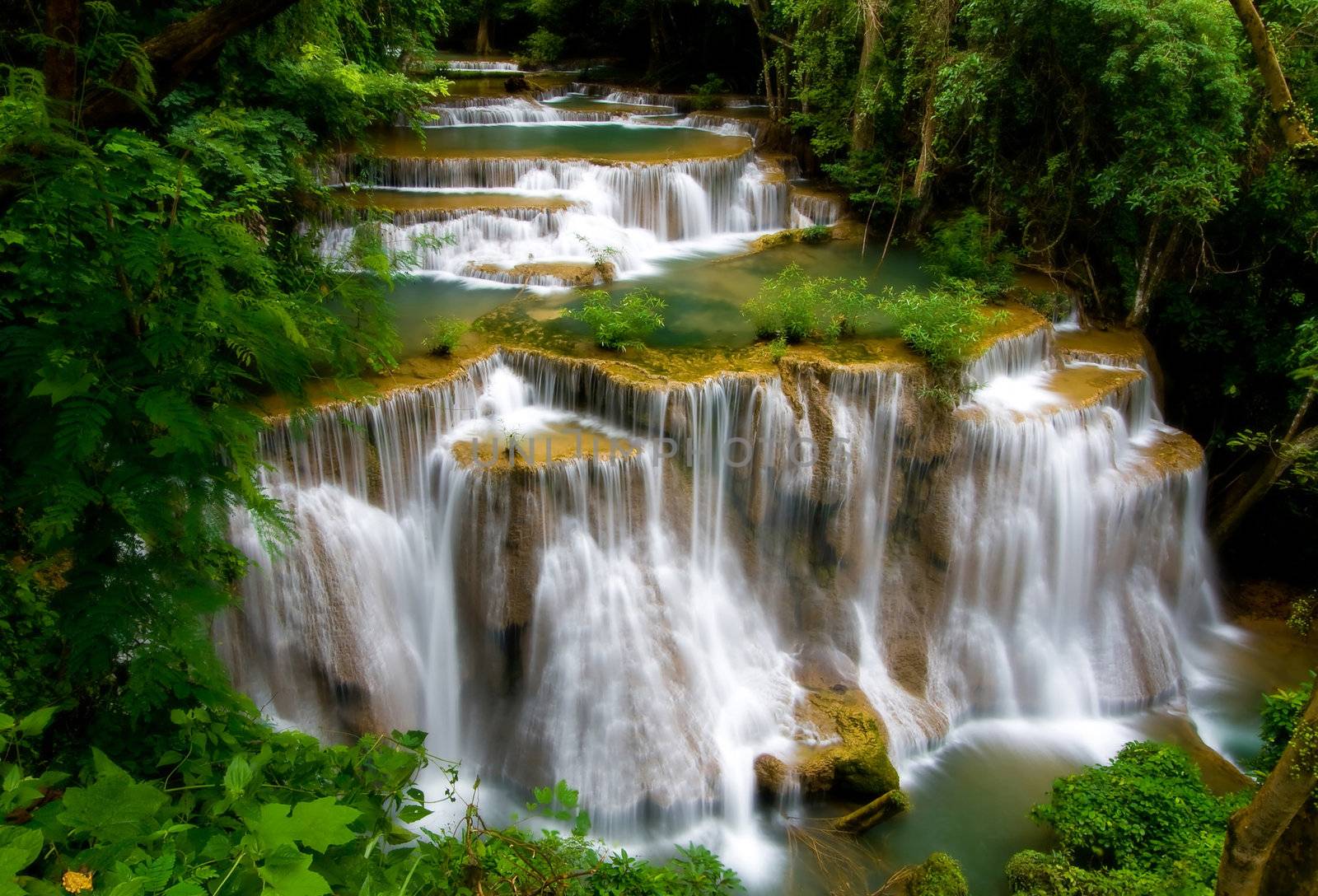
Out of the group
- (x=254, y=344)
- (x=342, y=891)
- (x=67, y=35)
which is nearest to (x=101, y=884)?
(x=342, y=891)

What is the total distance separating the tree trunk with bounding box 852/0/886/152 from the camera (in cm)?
1240

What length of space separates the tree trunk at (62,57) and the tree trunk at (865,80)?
37.6 ft

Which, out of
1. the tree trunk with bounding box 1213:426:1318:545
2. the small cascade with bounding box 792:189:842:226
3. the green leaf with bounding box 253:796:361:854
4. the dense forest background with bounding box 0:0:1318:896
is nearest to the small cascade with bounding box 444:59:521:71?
the dense forest background with bounding box 0:0:1318:896

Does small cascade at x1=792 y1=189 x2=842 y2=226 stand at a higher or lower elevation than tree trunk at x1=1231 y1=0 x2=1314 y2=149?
lower

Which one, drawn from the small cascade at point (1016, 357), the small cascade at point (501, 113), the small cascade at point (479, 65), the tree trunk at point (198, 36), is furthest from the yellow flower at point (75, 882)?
the small cascade at point (479, 65)

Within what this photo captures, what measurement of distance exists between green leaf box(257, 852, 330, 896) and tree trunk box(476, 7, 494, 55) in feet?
93.2

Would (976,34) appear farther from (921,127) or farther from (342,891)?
(342,891)

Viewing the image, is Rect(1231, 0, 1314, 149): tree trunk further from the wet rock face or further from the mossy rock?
the wet rock face

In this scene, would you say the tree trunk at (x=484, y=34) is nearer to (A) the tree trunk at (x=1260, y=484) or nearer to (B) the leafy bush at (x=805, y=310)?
(B) the leafy bush at (x=805, y=310)

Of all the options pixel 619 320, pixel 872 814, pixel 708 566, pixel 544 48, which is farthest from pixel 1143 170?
pixel 544 48

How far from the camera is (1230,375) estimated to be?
10.8 meters

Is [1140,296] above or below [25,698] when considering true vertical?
above

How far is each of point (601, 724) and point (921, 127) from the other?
10234 mm

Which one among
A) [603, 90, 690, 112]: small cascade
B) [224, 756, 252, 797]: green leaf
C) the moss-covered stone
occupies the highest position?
[603, 90, 690, 112]: small cascade
